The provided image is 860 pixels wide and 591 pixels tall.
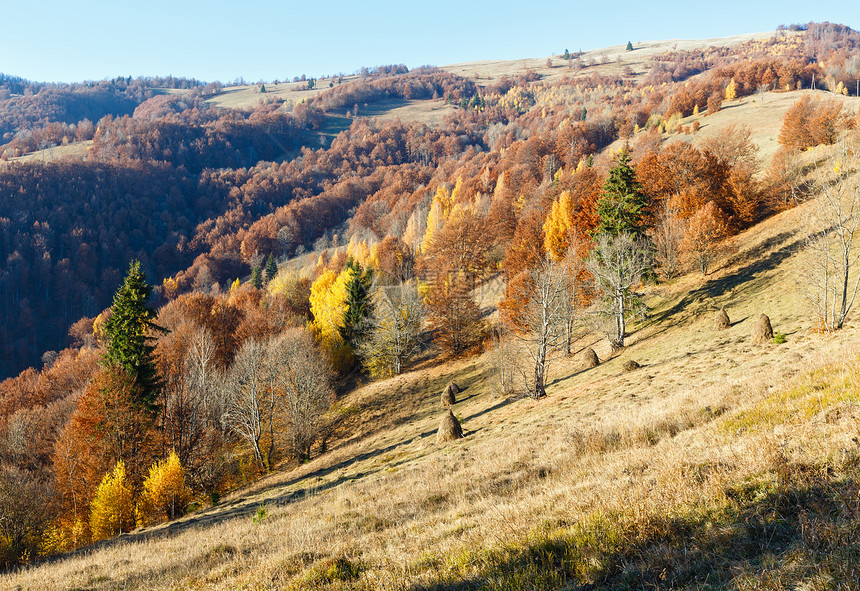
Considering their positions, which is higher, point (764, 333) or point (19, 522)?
point (764, 333)

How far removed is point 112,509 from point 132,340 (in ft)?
37.9

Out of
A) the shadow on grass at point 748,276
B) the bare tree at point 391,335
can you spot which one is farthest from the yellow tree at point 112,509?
the shadow on grass at point 748,276

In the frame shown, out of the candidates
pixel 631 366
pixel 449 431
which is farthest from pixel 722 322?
pixel 449 431

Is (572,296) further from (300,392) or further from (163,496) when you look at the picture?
(163,496)

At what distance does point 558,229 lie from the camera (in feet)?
193

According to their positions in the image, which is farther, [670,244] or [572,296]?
[670,244]

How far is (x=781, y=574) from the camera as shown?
11.0 feet

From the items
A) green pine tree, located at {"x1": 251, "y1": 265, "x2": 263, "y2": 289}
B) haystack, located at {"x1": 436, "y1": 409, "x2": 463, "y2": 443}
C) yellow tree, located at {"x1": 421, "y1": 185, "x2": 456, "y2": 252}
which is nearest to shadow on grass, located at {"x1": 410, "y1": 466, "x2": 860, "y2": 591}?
haystack, located at {"x1": 436, "y1": 409, "x2": 463, "y2": 443}

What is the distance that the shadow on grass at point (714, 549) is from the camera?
11.3 ft

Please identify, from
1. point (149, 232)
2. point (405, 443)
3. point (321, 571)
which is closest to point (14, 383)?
point (405, 443)

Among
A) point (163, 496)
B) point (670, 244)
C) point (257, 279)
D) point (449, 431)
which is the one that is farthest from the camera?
point (257, 279)

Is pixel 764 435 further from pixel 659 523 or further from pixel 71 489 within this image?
pixel 71 489

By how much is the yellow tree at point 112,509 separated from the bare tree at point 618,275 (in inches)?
1419

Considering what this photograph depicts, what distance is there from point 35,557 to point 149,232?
172512 mm
